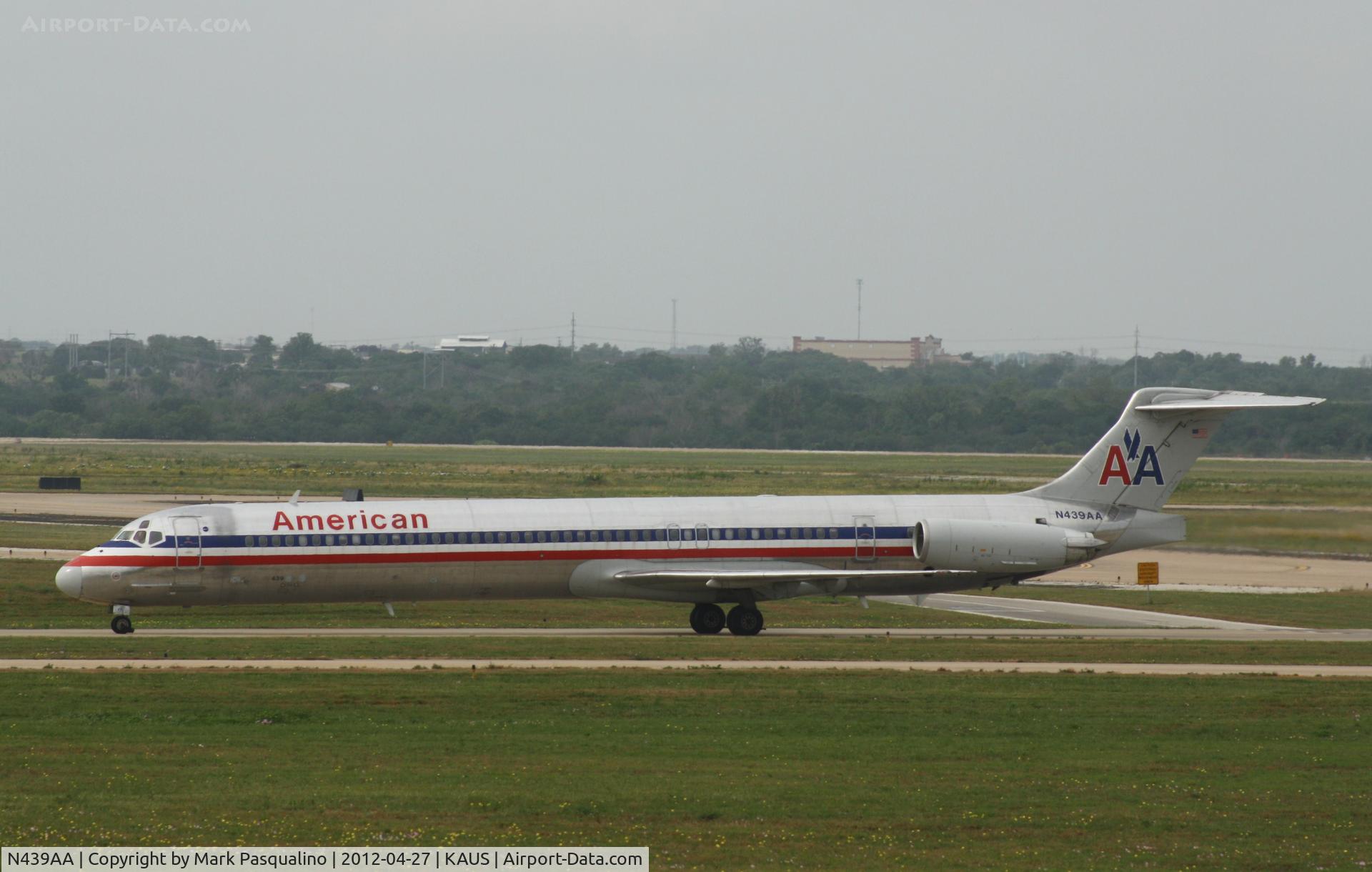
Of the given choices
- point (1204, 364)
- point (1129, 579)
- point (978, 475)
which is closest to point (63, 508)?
point (1129, 579)

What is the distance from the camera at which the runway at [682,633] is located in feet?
118

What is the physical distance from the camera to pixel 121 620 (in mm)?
36000

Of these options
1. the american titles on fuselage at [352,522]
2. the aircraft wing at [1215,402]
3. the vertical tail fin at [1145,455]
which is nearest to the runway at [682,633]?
the american titles on fuselage at [352,522]

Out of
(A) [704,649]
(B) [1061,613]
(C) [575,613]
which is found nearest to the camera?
(A) [704,649]

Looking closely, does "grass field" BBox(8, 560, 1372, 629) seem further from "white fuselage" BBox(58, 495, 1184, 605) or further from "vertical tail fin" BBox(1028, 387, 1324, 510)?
"vertical tail fin" BBox(1028, 387, 1324, 510)

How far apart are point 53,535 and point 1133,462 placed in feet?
148

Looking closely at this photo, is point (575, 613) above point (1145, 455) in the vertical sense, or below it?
below

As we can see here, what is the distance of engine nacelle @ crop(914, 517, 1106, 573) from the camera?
3812 cm

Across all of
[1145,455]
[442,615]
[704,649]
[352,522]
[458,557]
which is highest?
[1145,455]

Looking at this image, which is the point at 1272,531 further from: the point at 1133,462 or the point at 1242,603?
the point at 1133,462

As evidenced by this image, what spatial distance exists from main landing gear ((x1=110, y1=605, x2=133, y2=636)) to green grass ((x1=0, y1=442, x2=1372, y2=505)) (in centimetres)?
5585

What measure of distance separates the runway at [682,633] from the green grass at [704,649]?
65 centimetres

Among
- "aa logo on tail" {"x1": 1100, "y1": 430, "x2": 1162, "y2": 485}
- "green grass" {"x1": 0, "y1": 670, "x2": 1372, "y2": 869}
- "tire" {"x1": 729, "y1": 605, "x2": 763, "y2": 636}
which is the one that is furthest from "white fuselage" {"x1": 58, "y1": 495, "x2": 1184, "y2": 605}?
"green grass" {"x1": 0, "y1": 670, "x2": 1372, "y2": 869}

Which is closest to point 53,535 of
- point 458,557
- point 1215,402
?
point 458,557
